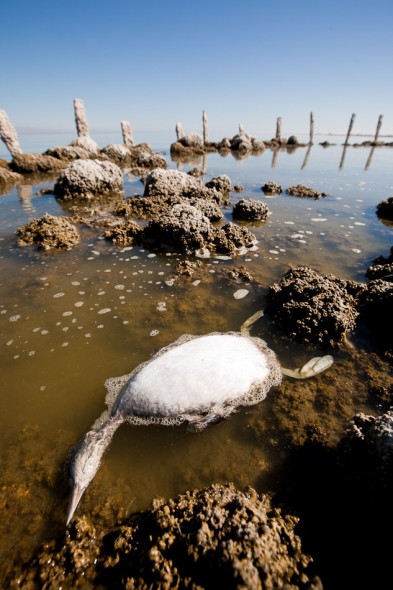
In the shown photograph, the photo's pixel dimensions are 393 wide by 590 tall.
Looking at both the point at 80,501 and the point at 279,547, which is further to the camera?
the point at 80,501

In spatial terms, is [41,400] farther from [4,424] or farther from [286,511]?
[286,511]

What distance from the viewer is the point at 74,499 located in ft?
6.40

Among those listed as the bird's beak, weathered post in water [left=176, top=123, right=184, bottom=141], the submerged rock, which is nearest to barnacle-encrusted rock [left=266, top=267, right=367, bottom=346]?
the submerged rock

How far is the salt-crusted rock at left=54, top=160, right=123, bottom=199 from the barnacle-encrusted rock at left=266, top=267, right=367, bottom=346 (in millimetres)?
8289

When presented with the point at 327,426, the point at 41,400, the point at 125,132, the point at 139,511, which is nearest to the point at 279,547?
the point at 139,511

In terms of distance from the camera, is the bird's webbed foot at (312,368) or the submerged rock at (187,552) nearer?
the submerged rock at (187,552)

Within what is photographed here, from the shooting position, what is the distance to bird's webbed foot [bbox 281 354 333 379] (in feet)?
9.68

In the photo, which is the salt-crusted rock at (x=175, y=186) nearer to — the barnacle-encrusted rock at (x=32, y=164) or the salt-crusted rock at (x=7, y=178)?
the salt-crusted rock at (x=7, y=178)

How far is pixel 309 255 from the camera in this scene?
5.74 metres

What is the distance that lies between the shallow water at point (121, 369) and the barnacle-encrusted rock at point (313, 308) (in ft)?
0.77

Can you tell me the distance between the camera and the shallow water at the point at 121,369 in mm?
2084

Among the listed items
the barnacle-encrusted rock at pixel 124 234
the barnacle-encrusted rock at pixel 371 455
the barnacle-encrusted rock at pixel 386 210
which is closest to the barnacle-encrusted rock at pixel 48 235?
the barnacle-encrusted rock at pixel 124 234

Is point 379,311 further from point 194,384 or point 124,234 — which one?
point 124,234

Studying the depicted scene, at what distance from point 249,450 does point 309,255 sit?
173 inches
